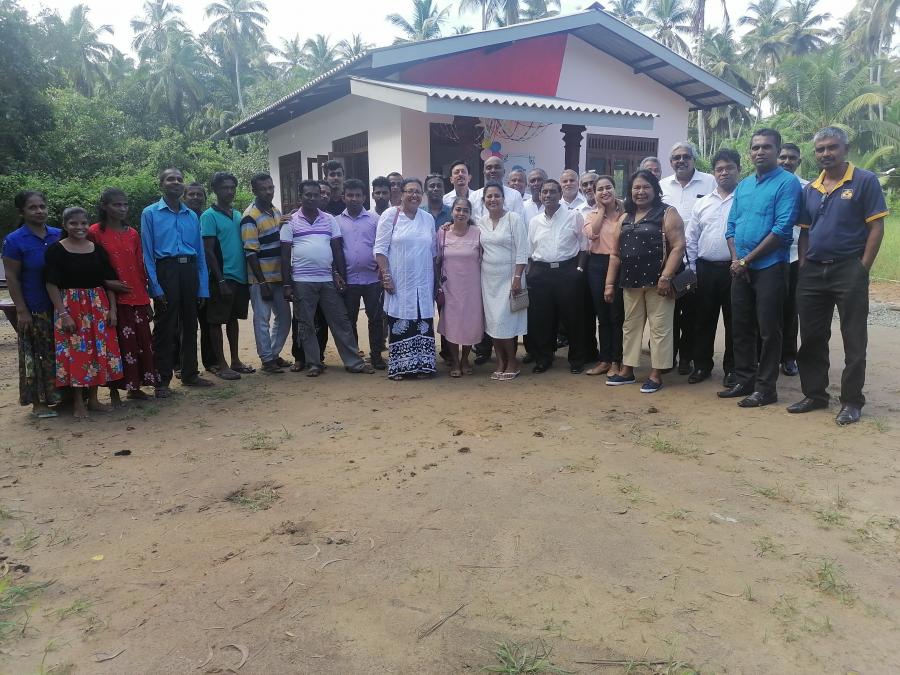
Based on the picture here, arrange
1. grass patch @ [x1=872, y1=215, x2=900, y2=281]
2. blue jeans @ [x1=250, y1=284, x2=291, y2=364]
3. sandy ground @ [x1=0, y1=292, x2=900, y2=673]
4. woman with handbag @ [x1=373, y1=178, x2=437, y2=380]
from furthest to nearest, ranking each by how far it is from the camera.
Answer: grass patch @ [x1=872, y1=215, x2=900, y2=281], blue jeans @ [x1=250, y1=284, x2=291, y2=364], woman with handbag @ [x1=373, y1=178, x2=437, y2=380], sandy ground @ [x1=0, y1=292, x2=900, y2=673]

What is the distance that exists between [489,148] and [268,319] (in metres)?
6.02

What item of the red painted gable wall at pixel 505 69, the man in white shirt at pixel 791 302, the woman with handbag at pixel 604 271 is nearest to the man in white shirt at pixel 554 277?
the woman with handbag at pixel 604 271

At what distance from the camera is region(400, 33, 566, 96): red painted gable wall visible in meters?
10.6

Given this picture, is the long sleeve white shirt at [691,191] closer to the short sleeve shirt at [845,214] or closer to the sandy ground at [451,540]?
the short sleeve shirt at [845,214]

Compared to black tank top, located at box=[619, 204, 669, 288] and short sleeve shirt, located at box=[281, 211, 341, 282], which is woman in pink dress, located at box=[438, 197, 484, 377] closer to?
short sleeve shirt, located at box=[281, 211, 341, 282]

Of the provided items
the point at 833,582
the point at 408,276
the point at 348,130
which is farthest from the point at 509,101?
the point at 833,582

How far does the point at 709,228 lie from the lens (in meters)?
5.00

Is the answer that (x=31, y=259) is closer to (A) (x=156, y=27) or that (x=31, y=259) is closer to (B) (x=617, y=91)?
(B) (x=617, y=91)

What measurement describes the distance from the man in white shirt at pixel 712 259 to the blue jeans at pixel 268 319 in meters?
3.38

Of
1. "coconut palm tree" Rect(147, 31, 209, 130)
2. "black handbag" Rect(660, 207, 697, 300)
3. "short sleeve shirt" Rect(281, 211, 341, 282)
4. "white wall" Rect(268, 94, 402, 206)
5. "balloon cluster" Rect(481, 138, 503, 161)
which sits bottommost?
"black handbag" Rect(660, 207, 697, 300)

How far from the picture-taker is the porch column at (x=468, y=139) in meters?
10.3

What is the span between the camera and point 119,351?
4785 mm

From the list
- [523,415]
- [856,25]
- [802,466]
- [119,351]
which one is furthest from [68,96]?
[856,25]

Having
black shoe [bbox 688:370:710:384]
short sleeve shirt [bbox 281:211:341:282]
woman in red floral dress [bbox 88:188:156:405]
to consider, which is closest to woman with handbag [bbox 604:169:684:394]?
black shoe [bbox 688:370:710:384]
